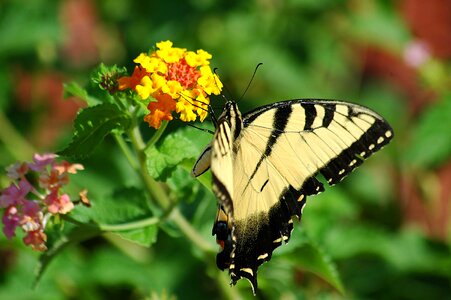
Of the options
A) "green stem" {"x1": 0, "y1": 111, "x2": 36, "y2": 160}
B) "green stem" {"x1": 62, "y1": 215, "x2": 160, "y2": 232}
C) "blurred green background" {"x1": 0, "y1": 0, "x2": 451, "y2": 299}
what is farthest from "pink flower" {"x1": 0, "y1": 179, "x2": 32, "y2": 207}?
"green stem" {"x1": 0, "y1": 111, "x2": 36, "y2": 160}

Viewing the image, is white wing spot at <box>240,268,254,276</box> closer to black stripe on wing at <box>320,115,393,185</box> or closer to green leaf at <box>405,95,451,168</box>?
black stripe on wing at <box>320,115,393,185</box>

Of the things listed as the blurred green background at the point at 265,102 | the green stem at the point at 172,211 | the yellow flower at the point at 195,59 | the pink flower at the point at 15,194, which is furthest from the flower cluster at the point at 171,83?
the blurred green background at the point at 265,102

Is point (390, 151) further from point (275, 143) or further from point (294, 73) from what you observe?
point (275, 143)

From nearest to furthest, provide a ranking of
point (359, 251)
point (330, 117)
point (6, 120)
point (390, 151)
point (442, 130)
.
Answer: point (330, 117), point (359, 251), point (442, 130), point (6, 120), point (390, 151)

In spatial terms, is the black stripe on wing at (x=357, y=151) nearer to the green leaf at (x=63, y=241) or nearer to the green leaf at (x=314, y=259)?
the green leaf at (x=314, y=259)

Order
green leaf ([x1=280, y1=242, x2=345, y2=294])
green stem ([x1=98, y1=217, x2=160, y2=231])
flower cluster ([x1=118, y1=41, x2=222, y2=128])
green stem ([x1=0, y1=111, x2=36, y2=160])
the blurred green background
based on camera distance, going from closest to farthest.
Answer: flower cluster ([x1=118, y1=41, x2=222, y2=128]), green stem ([x1=98, y1=217, x2=160, y2=231]), green leaf ([x1=280, y1=242, x2=345, y2=294]), the blurred green background, green stem ([x1=0, y1=111, x2=36, y2=160])

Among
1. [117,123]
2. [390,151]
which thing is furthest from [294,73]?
[117,123]
